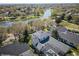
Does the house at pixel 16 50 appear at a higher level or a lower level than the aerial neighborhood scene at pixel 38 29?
lower

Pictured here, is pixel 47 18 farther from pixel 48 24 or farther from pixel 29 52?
pixel 29 52

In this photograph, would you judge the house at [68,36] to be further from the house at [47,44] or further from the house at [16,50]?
the house at [16,50]

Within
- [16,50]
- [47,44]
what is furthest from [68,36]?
[16,50]

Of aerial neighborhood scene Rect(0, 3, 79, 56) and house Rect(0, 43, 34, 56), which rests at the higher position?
aerial neighborhood scene Rect(0, 3, 79, 56)

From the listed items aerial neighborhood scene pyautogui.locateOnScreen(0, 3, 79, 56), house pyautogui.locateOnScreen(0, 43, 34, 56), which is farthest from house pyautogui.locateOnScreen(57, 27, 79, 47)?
house pyautogui.locateOnScreen(0, 43, 34, 56)

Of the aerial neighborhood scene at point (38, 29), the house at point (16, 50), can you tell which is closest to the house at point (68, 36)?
the aerial neighborhood scene at point (38, 29)

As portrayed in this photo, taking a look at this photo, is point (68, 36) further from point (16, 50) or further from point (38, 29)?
point (16, 50)

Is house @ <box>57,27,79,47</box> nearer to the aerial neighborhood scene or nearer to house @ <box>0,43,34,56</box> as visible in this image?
the aerial neighborhood scene
